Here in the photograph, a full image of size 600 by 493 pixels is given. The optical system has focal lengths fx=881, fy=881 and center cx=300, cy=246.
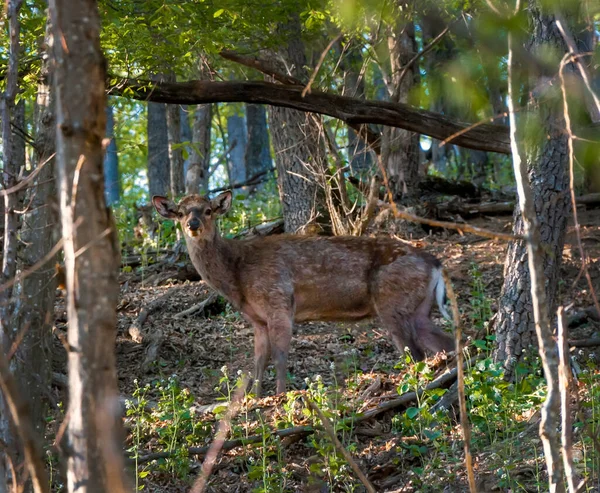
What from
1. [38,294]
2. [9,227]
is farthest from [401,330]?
[9,227]

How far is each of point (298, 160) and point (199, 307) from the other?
249cm

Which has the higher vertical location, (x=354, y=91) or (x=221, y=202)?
(x=354, y=91)

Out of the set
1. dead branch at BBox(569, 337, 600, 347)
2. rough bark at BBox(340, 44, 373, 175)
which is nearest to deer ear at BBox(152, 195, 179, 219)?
rough bark at BBox(340, 44, 373, 175)

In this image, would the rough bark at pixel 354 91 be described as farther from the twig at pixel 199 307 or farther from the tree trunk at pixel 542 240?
the tree trunk at pixel 542 240

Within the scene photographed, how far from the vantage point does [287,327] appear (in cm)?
920

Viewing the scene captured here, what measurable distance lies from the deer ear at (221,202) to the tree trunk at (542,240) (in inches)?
140

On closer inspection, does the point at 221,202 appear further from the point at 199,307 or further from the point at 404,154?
the point at 404,154

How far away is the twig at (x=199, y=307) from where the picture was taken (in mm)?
11094

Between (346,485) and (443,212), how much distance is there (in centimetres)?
738

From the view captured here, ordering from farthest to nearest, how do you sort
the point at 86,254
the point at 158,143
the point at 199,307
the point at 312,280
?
the point at 158,143
the point at 199,307
the point at 312,280
the point at 86,254

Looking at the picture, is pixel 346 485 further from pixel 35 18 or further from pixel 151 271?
pixel 151 271

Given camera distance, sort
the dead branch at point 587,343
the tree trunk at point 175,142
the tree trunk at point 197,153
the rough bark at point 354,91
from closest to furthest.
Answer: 1. the dead branch at point 587,343
2. the rough bark at point 354,91
3. the tree trunk at point 197,153
4. the tree trunk at point 175,142

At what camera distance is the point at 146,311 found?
429 inches

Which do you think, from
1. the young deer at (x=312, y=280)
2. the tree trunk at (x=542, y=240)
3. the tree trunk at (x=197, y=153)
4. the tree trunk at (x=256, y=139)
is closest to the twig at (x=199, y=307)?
the young deer at (x=312, y=280)
